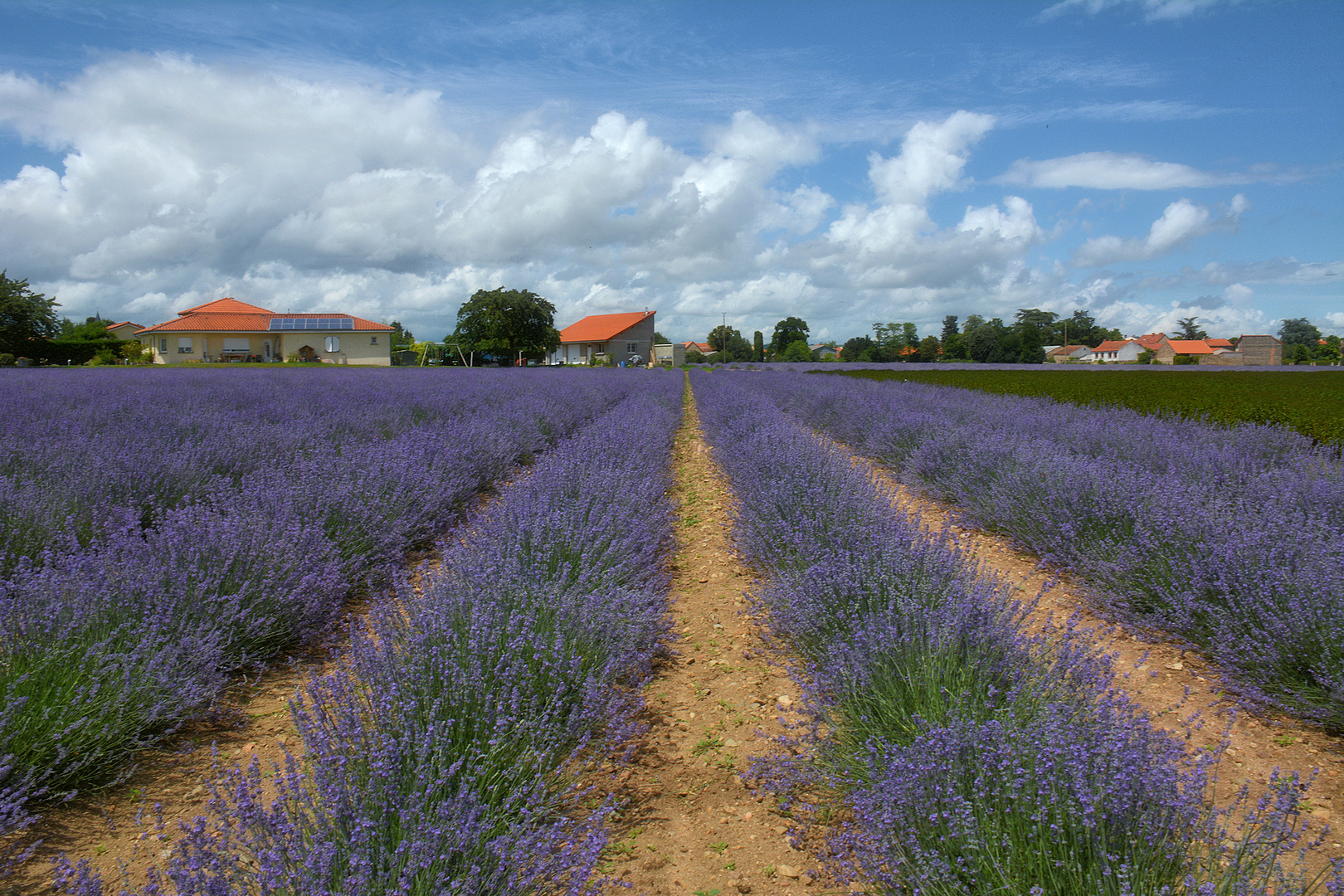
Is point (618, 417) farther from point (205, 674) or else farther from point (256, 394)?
point (205, 674)

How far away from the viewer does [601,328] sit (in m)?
61.1

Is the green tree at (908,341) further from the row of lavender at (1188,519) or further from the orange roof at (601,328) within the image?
the row of lavender at (1188,519)

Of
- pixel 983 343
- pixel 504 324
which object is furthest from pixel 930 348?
pixel 504 324

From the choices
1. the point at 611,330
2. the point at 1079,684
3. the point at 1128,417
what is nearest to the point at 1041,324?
the point at 611,330

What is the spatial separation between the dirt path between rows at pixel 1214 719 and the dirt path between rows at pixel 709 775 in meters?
1.02

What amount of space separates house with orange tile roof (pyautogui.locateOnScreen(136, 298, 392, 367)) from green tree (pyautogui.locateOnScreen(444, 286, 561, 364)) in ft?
16.2

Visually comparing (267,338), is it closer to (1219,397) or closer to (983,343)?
(1219,397)

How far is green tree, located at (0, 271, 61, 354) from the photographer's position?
27.9m

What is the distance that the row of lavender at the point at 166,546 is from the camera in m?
1.96

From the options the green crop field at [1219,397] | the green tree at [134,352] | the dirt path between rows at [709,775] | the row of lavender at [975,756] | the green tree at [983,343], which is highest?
the green tree at [983,343]

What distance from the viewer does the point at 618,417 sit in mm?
7660

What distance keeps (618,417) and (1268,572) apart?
584cm

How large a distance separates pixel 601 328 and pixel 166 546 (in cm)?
5951

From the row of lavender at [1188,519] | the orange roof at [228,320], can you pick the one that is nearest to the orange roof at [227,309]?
the orange roof at [228,320]
